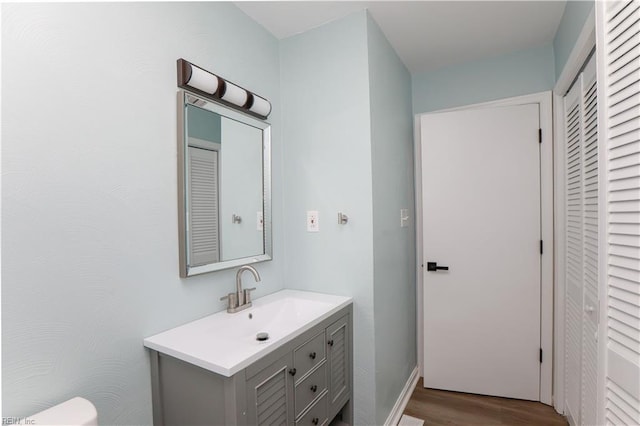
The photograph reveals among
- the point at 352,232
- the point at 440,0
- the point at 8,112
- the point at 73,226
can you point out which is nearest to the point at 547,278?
the point at 352,232

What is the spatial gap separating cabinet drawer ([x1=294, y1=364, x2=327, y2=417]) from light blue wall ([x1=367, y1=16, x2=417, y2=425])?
429 mm

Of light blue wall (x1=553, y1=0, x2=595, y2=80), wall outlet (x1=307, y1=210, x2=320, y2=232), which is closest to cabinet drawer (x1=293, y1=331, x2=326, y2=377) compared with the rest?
wall outlet (x1=307, y1=210, x2=320, y2=232)

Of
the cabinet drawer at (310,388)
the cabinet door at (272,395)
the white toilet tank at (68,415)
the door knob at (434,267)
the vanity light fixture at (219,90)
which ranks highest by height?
the vanity light fixture at (219,90)

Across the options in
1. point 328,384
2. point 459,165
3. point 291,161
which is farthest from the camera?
point 459,165

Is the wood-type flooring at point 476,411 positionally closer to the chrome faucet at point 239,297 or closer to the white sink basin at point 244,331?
the white sink basin at point 244,331

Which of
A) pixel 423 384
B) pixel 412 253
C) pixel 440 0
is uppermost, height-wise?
pixel 440 0

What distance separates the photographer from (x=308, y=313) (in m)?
1.65

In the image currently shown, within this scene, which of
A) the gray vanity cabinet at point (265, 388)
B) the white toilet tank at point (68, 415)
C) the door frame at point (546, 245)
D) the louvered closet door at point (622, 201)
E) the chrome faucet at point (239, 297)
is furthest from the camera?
the door frame at point (546, 245)

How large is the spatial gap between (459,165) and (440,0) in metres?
1.12

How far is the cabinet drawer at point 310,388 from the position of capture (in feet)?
4.59

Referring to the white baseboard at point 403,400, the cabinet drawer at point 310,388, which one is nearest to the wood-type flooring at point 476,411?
the white baseboard at point 403,400

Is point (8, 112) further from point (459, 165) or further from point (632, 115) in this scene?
point (459, 165)

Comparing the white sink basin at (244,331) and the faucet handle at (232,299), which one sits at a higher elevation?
the faucet handle at (232,299)

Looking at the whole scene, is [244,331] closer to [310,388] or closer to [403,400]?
[310,388]
